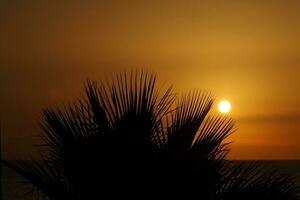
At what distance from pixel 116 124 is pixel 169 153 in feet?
1.78

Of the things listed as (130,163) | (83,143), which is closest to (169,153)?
(130,163)

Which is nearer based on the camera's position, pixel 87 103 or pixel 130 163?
pixel 130 163

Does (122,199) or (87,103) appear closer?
A: (122,199)

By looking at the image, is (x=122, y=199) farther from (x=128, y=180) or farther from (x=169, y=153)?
(x=169, y=153)

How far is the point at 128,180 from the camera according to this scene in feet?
16.9

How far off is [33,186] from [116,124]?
2.96 feet

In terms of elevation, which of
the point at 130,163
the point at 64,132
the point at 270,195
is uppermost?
the point at 64,132

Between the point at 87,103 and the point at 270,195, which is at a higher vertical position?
the point at 87,103

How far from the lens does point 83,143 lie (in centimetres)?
532

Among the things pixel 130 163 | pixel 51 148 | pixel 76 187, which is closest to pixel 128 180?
pixel 130 163

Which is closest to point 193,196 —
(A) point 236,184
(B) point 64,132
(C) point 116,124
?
(A) point 236,184

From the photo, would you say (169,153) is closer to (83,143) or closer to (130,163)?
(130,163)

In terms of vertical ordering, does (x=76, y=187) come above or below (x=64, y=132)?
below

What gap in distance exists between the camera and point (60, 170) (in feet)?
17.5
